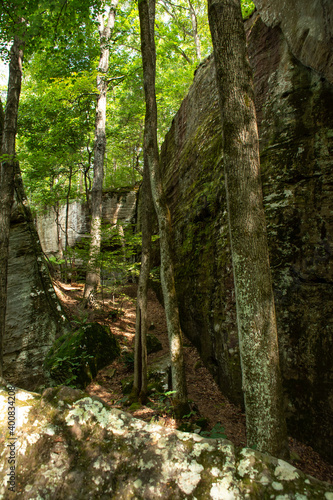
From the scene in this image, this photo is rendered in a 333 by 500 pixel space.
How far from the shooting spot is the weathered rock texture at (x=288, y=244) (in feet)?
13.3

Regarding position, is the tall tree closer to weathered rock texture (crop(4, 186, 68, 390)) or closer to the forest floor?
weathered rock texture (crop(4, 186, 68, 390))

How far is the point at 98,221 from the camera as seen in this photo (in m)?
9.84

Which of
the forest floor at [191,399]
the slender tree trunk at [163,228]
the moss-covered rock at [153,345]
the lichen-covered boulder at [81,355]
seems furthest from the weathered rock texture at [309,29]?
the lichen-covered boulder at [81,355]

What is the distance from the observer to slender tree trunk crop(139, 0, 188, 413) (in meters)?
4.83

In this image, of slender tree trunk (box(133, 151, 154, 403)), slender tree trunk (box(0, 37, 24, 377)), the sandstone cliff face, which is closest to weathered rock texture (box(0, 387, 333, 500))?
slender tree trunk (box(133, 151, 154, 403))

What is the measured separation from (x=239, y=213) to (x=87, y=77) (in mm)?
10263

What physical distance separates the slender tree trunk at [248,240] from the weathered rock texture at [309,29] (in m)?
1.95

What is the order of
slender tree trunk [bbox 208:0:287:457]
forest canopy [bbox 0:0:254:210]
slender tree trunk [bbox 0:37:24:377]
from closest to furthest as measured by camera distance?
1. slender tree trunk [bbox 208:0:287:457]
2. slender tree trunk [bbox 0:37:24:377]
3. forest canopy [bbox 0:0:254:210]

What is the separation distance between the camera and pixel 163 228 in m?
5.42

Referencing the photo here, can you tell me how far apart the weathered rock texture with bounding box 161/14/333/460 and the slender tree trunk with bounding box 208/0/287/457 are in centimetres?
136

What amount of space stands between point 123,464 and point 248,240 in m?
2.36

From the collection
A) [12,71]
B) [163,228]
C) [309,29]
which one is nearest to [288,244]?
[163,228]

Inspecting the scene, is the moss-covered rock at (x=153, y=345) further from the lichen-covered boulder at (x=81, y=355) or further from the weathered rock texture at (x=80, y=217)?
the weathered rock texture at (x=80, y=217)

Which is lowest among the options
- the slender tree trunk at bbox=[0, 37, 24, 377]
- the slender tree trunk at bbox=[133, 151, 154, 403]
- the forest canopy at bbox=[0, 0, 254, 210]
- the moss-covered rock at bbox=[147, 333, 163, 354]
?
the moss-covered rock at bbox=[147, 333, 163, 354]
